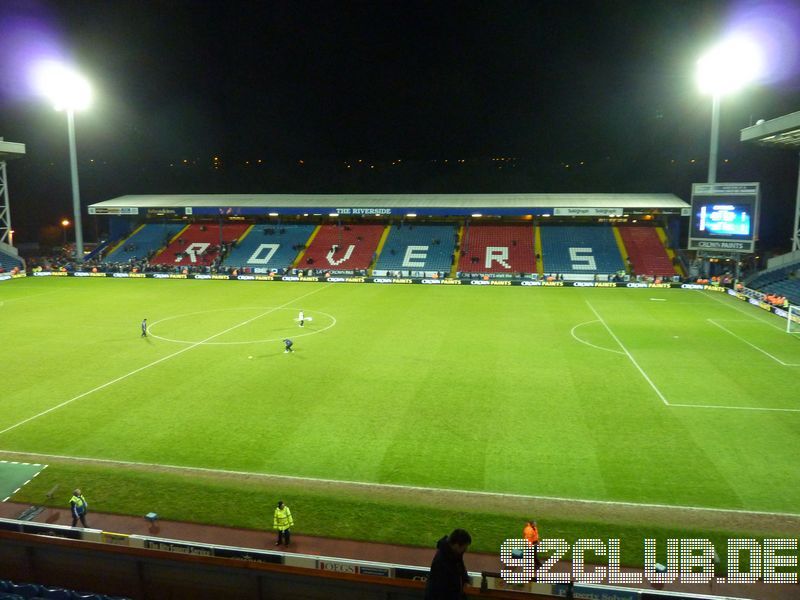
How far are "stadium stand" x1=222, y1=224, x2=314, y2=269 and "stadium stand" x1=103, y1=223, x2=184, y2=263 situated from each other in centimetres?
891

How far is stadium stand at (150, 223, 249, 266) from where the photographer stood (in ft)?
183

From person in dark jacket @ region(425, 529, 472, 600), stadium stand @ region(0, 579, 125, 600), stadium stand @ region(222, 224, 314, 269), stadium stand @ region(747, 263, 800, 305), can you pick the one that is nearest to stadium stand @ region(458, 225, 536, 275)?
stadium stand @ region(222, 224, 314, 269)

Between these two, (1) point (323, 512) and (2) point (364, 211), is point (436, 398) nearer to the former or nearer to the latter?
(1) point (323, 512)

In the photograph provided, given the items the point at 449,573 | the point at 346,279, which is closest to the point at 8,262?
the point at 346,279

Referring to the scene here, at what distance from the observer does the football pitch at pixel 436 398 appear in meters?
13.5

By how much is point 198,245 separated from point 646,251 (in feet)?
144

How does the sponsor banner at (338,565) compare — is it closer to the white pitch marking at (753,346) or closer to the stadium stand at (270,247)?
the white pitch marking at (753,346)

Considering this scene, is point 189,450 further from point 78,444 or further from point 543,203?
point 543,203

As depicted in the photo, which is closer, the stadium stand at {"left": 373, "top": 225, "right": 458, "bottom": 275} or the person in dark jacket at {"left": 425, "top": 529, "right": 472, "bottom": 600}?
the person in dark jacket at {"left": 425, "top": 529, "right": 472, "bottom": 600}

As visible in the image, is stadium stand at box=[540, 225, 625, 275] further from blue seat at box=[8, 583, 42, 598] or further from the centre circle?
blue seat at box=[8, 583, 42, 598]

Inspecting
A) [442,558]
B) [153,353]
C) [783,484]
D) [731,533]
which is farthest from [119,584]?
[153,353]

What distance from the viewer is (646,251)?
50469 mm

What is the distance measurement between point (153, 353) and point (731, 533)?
71.7 ft

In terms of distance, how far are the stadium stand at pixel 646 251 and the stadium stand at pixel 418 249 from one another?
52.8 feet
